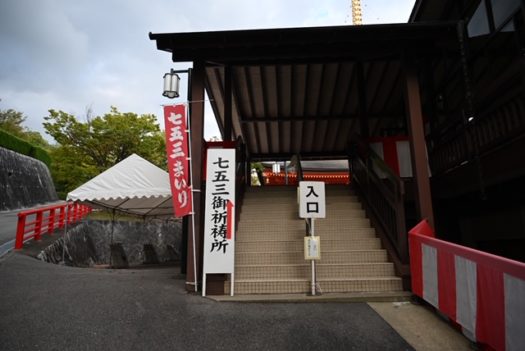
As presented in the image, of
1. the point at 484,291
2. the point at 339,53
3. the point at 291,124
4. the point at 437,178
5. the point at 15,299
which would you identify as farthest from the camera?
the point at 291,124

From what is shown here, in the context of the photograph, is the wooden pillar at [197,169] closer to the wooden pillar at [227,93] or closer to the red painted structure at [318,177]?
the wooden pillar at [227,93]

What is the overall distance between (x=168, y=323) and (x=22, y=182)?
867 inches

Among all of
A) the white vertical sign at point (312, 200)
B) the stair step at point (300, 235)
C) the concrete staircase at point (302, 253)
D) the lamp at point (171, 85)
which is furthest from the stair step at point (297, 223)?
the lamp at point (171, 85)

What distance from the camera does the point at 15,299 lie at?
3840 millimetres

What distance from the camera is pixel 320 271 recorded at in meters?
4.73

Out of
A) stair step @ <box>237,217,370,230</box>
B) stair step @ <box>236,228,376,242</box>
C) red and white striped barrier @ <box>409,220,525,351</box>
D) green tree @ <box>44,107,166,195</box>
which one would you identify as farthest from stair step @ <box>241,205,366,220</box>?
green tree @ <box>44,107,166,195</box>

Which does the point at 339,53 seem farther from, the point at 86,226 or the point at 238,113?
the point at 86,226

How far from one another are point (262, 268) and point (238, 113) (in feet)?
19.8

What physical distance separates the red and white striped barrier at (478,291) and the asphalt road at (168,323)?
660mm

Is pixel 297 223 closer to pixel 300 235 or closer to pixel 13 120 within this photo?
pixel 300 235

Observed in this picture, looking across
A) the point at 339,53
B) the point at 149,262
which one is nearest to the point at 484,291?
the point at 339,53

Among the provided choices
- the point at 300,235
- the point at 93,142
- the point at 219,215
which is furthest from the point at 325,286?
the point at 93,142

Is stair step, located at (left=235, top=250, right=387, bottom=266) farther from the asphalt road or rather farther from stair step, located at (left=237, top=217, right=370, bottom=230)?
the asphalt road

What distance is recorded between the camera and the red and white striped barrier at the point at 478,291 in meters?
2.16
